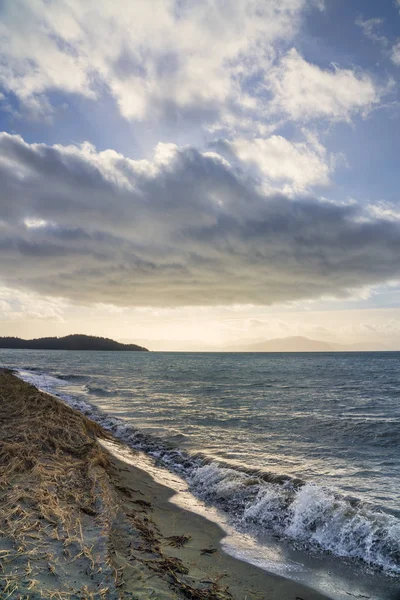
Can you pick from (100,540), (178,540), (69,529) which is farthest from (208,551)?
(69,529)

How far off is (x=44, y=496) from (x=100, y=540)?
1.65m

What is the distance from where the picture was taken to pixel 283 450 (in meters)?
14.2

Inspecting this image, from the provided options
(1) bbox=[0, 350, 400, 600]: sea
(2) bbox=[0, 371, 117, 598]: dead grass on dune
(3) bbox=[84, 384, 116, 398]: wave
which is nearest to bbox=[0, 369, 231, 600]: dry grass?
(2) bbox=[0, 371, 117, 598]: dead grass on dune

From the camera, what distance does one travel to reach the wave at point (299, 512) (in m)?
7.12

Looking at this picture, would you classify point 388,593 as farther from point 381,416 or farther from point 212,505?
point 381,416

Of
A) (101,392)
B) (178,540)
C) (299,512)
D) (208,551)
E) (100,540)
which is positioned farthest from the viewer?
(101,392)

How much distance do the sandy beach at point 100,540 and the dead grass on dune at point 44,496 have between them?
1 cm

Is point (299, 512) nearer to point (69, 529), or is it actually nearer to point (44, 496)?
point (69, 529)

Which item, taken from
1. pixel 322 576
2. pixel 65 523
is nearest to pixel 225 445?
pixel 322 576

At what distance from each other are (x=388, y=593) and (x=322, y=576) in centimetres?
98

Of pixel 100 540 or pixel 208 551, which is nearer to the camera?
pixel 100 540

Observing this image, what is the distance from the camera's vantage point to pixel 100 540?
537 centimetres

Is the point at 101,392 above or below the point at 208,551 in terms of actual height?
below

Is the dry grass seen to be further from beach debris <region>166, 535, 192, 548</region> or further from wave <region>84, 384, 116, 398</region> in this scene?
wave <region>84, 384, 116, 398</region>
